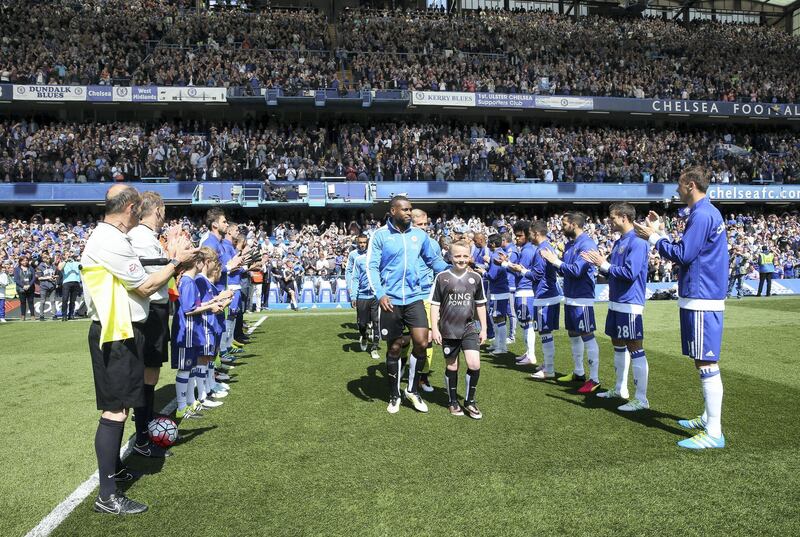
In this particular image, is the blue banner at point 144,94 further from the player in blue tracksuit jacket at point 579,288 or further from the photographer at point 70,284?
the player in blue tracksuit jacket at point 579,288

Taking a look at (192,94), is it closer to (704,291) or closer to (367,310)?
(367,310)

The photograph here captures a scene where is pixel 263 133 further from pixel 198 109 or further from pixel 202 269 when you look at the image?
pixel 202 269

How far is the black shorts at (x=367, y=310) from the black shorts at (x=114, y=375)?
271 inches

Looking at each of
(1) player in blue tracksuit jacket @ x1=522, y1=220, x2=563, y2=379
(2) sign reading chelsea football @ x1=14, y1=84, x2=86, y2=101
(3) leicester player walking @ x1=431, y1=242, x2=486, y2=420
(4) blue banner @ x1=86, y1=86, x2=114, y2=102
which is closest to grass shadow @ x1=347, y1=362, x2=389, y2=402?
(3) leicester player walking @ x1=431, y1=242, x2=486, y2=420

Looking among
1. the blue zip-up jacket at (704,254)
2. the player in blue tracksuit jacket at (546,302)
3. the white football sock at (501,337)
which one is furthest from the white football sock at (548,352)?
the blue zip-up jacket at (704,254)

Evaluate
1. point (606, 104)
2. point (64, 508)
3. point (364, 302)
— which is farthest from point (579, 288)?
point (606, 104)

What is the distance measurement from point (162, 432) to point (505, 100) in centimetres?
3288

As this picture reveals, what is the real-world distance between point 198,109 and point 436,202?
15.4m

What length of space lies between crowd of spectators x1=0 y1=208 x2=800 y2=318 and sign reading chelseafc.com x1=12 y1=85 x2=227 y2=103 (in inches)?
270

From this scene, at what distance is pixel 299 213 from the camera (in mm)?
30047

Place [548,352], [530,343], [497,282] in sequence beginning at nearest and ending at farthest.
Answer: [548,352]
[530,343]
[497,282]

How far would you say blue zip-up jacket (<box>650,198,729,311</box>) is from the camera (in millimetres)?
5363

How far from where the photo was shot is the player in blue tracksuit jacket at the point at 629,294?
22.1 feet

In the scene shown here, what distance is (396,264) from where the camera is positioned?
22.6 ft
